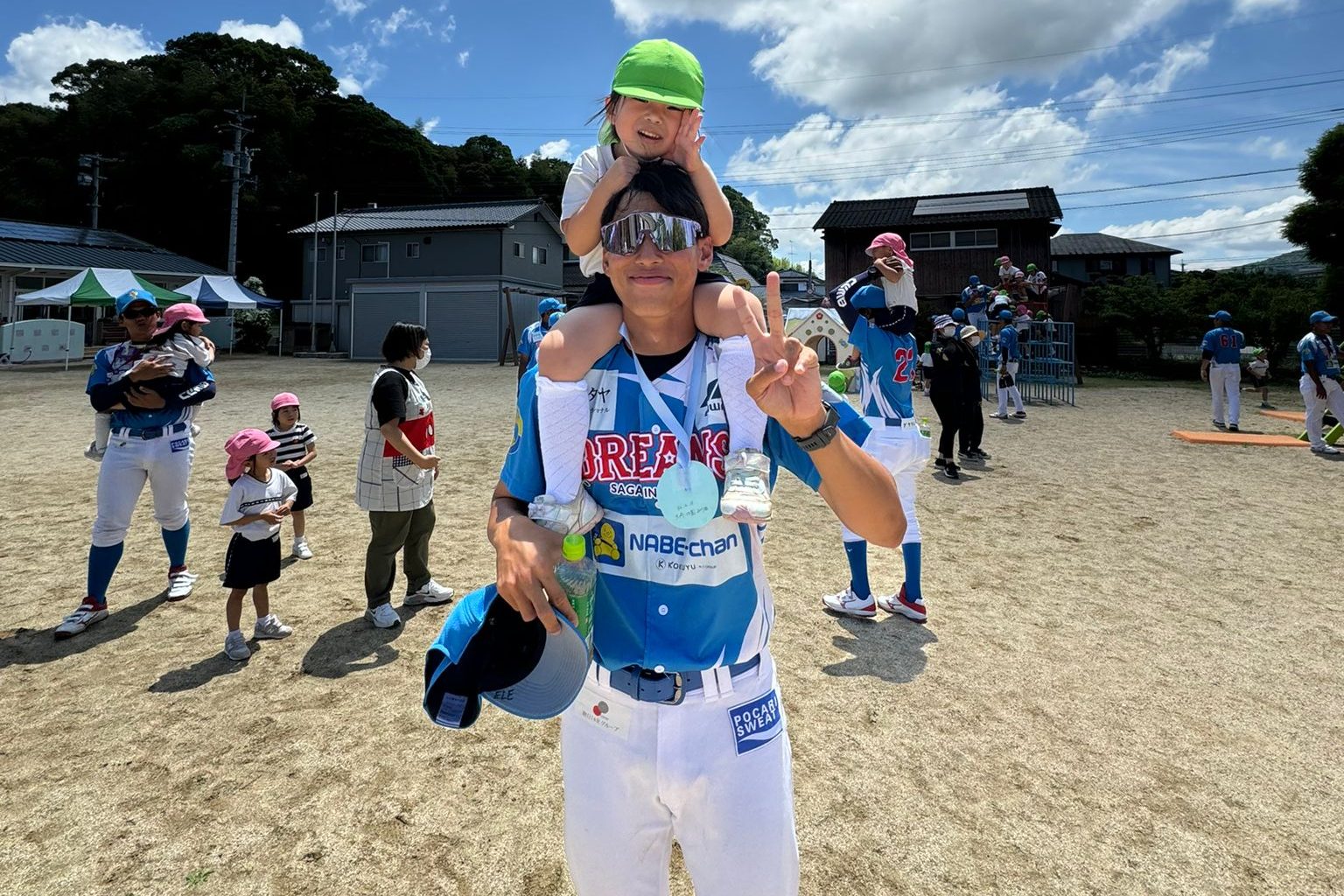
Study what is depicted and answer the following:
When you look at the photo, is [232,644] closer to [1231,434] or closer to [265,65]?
[1231,434]

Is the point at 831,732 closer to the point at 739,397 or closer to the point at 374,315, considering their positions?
the point at 739,397

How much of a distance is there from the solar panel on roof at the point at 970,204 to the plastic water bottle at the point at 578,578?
3911cm

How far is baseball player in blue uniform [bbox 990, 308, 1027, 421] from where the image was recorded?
658 inches

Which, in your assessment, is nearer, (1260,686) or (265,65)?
(1260,686)

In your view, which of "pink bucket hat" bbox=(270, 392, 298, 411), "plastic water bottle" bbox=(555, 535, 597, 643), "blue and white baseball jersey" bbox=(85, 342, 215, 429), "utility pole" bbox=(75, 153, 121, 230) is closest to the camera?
"plastic water bottle" bbox=(555, 535, 597, 643)

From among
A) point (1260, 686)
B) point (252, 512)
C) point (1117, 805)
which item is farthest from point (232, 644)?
point (1260, 686)

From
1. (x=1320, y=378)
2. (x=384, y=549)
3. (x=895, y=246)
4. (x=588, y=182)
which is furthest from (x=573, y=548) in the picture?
(x=1320, y=378)

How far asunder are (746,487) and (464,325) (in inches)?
1488

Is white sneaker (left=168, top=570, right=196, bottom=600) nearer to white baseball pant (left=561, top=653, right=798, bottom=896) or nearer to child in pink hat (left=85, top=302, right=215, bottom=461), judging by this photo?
child in pink hat (left=85, top=302, right=215, bottom=461)

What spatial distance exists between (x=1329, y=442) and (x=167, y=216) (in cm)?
6009

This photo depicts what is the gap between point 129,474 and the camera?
202 inches

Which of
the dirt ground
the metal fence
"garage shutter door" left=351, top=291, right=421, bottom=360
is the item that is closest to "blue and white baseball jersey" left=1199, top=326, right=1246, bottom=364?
the metal fence

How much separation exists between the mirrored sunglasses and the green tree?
123 feet

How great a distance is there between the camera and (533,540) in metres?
1.57
